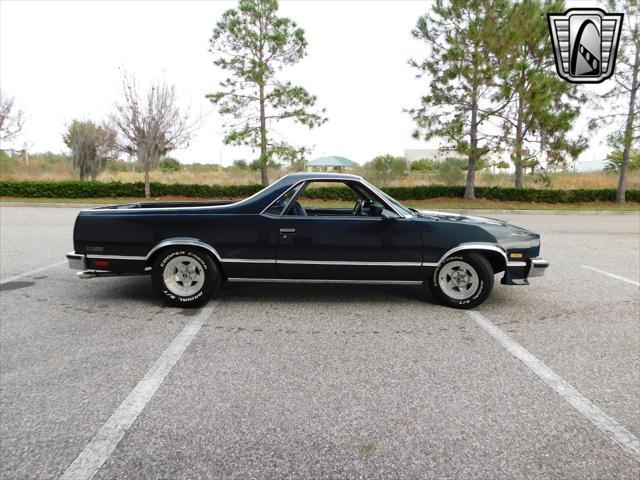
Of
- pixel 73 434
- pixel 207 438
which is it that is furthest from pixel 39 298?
pixel 207 438

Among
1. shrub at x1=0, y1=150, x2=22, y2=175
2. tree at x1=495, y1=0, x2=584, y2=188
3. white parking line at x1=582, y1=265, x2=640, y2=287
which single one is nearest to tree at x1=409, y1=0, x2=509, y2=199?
tree at x1=495, y1=0, x2=584, y2=188

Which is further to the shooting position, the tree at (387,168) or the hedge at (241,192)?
the tree at (387,168)

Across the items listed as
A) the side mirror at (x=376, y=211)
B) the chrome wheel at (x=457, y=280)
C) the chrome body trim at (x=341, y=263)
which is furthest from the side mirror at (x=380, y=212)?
the chrome wheel at (x=457, y=280)

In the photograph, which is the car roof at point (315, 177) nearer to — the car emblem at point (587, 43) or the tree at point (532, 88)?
the car emblem at point (587, 43)

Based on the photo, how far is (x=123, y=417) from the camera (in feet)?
8.11

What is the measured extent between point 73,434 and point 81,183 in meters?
23.6

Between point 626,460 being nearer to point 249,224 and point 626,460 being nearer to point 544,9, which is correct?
point 249,224

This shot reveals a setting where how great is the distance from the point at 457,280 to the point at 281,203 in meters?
2.15

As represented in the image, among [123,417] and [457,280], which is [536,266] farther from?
[123,417]

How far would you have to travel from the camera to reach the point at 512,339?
3.78 metres

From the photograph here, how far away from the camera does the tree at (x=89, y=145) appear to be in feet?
104

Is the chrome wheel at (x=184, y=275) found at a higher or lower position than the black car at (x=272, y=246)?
lower

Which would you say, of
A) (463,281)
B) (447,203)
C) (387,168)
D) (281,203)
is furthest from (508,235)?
(387,168)

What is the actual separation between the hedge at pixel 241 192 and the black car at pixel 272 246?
57.5 feet
